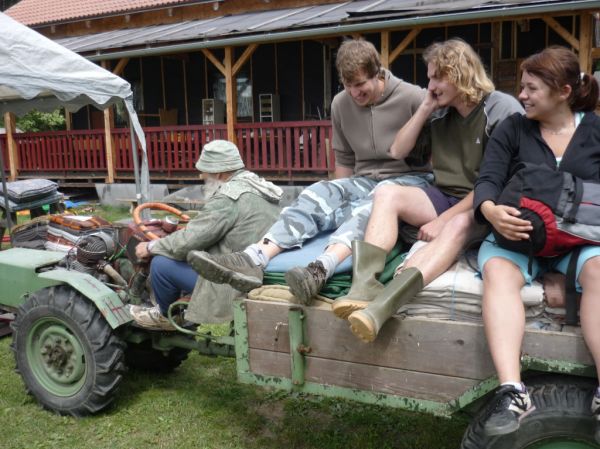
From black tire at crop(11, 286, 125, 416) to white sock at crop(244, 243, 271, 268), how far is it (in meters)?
1.20

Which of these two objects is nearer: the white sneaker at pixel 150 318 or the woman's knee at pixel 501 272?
the woman's knee at pixel 501 272

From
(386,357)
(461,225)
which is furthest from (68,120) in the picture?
(386,357)

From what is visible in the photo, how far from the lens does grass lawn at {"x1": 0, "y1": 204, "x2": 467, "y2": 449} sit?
365 centimetres

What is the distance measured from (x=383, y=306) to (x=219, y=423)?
1960 mm

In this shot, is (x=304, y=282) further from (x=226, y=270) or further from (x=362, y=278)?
(x=226, y=270)

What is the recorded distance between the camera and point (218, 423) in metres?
3.92

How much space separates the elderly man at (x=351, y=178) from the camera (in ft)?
9.94

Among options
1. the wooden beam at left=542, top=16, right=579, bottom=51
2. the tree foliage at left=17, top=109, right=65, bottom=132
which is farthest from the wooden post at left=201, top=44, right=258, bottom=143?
the tree foliage at left=17, top=109, right=65, bottom=132

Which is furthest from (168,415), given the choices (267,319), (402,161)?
(402,161)

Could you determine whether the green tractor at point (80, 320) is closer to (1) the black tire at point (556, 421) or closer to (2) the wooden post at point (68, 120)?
(1) the black tire at point (556, 421)

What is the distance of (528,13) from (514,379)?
28.7 feet

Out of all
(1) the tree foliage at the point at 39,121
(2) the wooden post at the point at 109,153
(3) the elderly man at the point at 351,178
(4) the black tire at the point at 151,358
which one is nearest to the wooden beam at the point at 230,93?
(2) the wooden post at the point at 109,153

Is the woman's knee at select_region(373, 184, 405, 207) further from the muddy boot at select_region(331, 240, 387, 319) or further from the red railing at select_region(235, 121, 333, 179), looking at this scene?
the red railing at select_region(235, 121, 333, 179)

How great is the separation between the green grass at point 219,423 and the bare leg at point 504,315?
1374 mm
